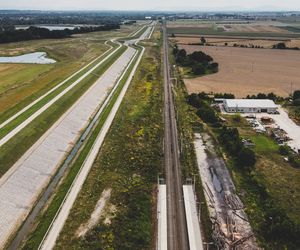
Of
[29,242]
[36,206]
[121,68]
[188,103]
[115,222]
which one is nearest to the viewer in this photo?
[29,242]

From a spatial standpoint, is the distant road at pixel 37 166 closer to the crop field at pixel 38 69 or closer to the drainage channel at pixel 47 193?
the drainage channel at pixel 47 193

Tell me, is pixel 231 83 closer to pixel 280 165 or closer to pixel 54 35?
pixel 280 165

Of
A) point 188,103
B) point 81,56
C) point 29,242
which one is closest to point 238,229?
point 29,242

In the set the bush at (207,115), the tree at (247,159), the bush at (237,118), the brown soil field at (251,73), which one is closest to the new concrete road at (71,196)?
the bush at (207,115)

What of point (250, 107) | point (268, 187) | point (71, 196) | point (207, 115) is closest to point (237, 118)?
point (207, 115)

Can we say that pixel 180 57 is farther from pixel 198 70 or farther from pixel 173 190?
pixel 173 190

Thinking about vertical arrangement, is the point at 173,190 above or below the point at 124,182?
above
